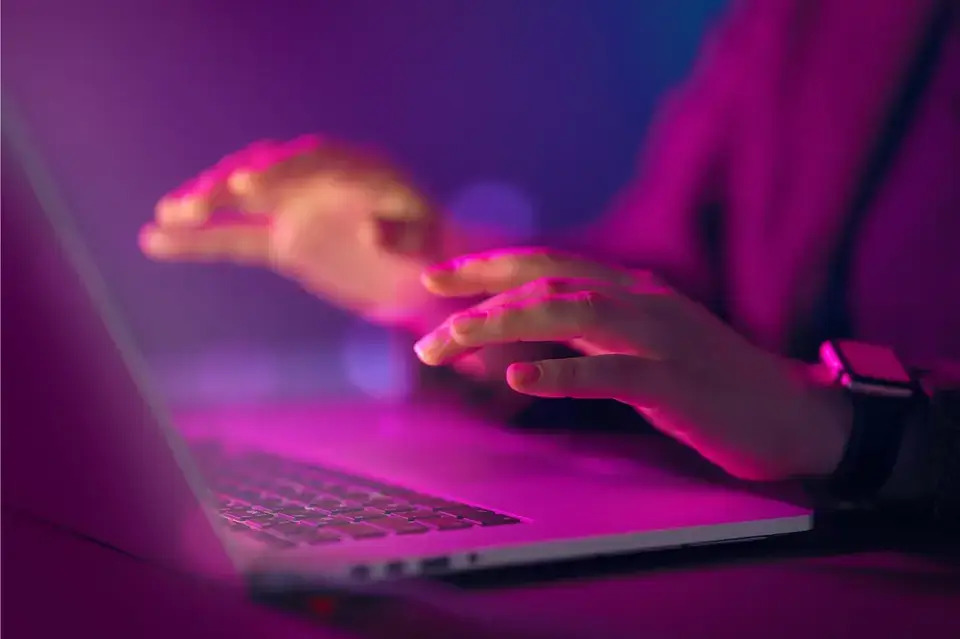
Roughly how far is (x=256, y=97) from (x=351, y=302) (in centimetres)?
90

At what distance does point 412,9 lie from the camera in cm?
205

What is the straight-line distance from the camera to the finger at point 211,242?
1.22 m

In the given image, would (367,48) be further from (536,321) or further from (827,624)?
(827,624)

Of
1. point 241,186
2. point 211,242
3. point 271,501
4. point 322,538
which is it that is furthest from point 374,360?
point 322,538

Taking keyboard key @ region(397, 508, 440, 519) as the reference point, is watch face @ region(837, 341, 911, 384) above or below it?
above

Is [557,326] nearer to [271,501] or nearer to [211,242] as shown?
[271,501]

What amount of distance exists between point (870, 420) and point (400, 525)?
1.33 feet

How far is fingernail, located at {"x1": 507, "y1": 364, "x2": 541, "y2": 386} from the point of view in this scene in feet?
2.09

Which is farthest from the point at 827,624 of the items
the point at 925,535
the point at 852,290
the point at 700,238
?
the point at 700,238

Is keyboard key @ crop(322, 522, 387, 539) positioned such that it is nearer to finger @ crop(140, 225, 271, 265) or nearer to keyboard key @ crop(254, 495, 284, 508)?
keyboard key @ crop(254, 495, 284, 508)

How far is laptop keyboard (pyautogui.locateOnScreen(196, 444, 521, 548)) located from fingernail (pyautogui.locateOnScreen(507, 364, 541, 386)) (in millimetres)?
90

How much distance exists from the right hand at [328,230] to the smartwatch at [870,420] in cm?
55

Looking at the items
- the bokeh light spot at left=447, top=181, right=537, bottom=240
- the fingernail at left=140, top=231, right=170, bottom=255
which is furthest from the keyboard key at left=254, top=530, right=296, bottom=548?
the bokeh light spot at left=447, top=181, right=537, bottom=240

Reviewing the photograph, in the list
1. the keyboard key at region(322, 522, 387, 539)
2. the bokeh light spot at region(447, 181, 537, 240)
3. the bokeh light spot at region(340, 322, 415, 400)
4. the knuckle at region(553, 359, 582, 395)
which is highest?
the bokeh light spot at region(447, 181, 537, 240)
